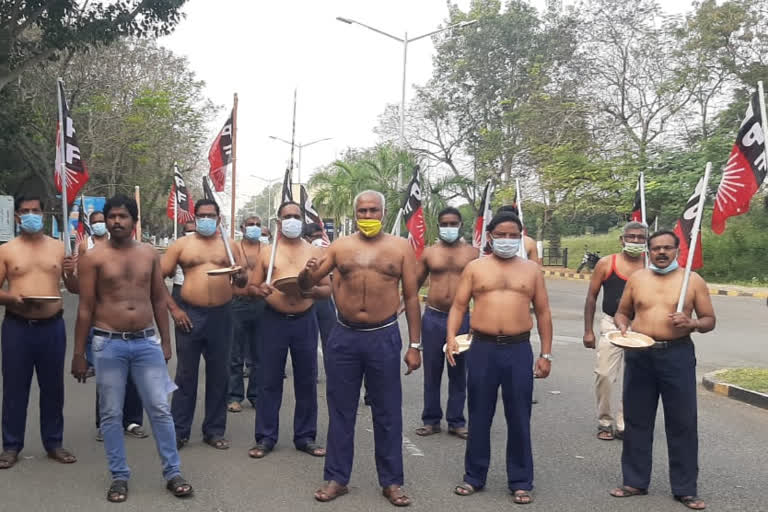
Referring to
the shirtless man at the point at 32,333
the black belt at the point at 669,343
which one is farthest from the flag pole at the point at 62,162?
the black belt at the point at 669,343

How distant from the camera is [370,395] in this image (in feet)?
17.8

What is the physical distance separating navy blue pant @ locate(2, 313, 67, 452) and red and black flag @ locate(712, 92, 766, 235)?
5.31 m

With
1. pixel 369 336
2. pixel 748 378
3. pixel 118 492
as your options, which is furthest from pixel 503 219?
pixel 748 378

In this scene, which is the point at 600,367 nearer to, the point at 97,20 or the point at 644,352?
the point at 644,352

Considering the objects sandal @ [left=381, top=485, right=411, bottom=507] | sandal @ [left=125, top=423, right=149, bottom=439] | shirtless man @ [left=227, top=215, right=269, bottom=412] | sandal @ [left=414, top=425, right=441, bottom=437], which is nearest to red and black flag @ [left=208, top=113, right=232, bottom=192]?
shirtless man @ [left=227, top=215, right=269, bottom=412]

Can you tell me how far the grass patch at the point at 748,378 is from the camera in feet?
29.6

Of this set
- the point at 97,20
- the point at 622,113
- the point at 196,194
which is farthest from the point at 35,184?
the point at 622,113

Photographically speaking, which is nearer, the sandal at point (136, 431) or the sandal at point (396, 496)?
the sandal at point (396, 496)

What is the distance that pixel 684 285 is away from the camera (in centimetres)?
530

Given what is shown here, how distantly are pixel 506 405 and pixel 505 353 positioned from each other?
0.35 m

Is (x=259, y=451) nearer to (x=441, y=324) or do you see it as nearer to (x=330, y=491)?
(x=330, y=491)

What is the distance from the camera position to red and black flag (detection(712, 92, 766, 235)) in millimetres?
6734

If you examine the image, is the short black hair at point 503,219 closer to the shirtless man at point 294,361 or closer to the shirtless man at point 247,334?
the shirtless man at point 294,361

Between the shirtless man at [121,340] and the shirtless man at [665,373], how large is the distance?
2860 millimetres
